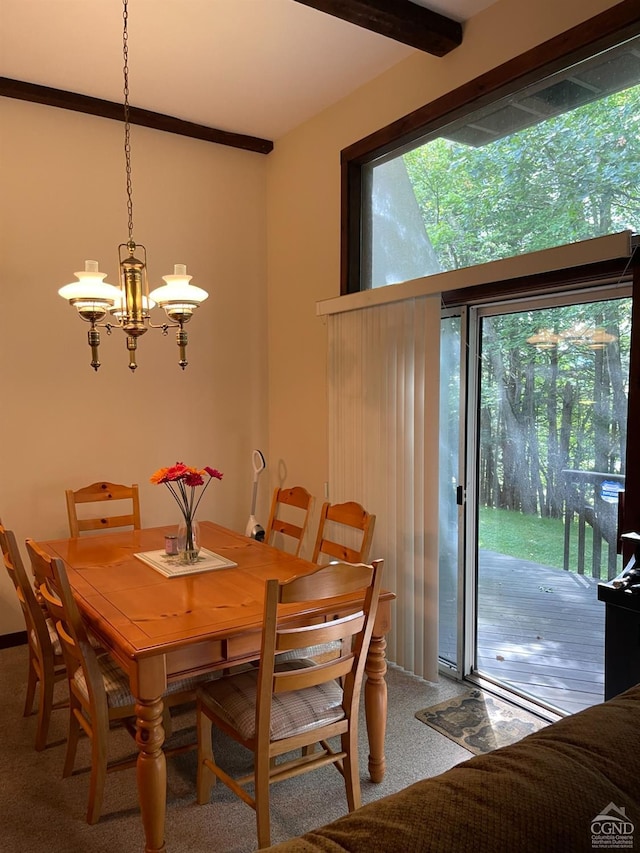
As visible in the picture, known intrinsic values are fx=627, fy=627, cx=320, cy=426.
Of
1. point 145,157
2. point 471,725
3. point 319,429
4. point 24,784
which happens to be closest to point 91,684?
point 24,784

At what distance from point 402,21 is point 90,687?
2979mm

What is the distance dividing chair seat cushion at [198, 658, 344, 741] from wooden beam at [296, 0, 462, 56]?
268cm

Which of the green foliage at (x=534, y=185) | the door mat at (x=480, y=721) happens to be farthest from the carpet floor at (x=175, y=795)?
the green foliage at (x=534, y=185)

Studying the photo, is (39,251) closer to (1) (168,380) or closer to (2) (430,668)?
(1) (168,380)

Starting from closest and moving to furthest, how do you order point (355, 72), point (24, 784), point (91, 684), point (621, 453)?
1. point (91, 684)
2. point (24, 784)
3. point (621, 453)
4. point (355, 72)

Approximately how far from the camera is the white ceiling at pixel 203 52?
2.91m

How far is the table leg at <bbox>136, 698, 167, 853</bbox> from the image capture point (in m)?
1.90

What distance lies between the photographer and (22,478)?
373 cm

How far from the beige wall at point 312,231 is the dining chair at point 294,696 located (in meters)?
1.92

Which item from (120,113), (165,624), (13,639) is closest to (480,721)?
(165,624)

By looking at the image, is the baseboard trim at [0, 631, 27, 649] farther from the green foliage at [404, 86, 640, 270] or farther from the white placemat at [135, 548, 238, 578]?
the green foliage at [404, 86, 640, 270]

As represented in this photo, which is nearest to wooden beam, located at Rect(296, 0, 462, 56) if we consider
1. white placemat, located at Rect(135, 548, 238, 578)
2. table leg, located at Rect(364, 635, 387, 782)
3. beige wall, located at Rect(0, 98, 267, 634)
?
beige wall, located at Rect(0, 98, 267, 634)

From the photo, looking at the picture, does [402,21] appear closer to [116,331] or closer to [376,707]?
[116,331]

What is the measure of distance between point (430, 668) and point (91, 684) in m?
1.75
